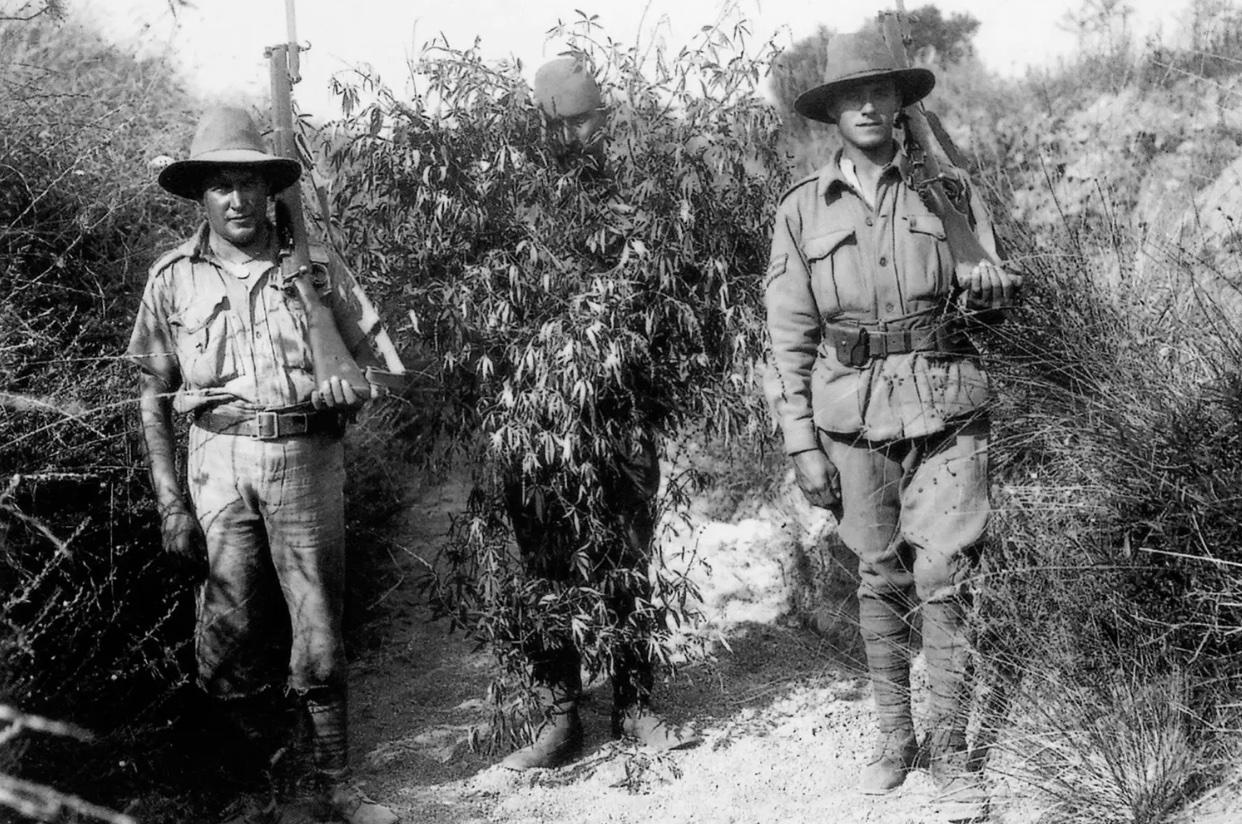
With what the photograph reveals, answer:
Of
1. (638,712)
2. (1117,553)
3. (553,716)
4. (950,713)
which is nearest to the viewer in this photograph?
(1117,553)

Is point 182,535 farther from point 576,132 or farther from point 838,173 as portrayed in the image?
point 838,173

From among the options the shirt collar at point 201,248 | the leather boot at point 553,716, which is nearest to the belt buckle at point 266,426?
the shirt collar at point 201,248

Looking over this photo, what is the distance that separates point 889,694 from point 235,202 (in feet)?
8.81

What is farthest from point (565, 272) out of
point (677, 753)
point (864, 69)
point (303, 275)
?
point (677, 753)

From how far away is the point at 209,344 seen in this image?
3947 mm

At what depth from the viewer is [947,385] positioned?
3.90m

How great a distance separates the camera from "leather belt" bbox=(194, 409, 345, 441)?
391 centimetres

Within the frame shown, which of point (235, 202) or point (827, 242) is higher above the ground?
point (235, 202)

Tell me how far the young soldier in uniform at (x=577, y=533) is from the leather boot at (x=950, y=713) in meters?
1.17

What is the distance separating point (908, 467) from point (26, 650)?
2.65 meters

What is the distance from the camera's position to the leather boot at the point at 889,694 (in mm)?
4000

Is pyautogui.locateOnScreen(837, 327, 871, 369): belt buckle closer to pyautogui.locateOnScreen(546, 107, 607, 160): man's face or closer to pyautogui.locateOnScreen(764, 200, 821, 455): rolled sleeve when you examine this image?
pyautogui.locateOnScreen(764, 200, 821, 455): rolled sleeve

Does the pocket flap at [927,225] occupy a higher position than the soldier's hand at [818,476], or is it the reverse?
the pocket flap at [927,225]

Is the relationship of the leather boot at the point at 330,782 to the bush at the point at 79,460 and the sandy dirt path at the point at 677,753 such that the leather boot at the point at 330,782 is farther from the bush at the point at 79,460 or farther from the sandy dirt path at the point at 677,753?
the bush at the point at 79,460
